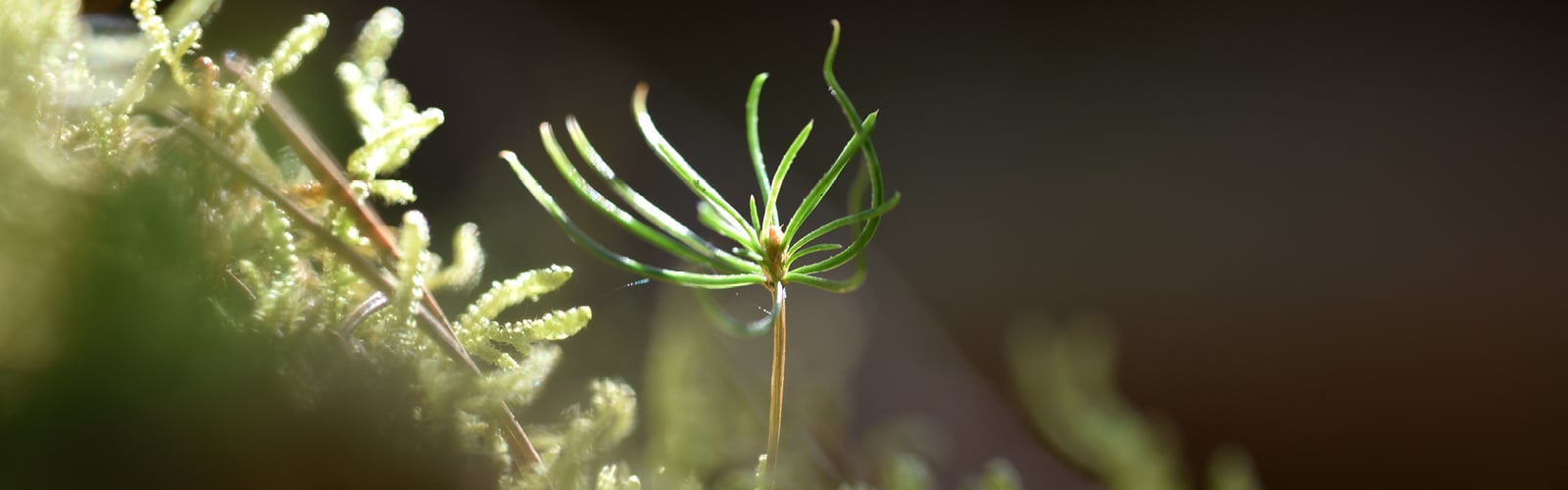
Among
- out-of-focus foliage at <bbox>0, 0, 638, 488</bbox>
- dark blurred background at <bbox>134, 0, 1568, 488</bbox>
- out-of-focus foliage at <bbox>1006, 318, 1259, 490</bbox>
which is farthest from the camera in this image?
dark blurred background at <bbox>134, 0, 1568, 488</bbox>

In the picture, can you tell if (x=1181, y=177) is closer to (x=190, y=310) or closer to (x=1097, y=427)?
(x=1097, y=427)

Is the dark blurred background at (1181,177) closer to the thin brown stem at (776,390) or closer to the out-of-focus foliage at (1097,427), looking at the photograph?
the out-of-focus foliage at (1097,427)

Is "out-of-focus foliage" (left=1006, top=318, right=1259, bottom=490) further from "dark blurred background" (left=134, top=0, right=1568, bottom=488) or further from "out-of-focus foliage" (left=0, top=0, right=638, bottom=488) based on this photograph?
"dark blurred background" (left=134, top=0, right=1568, bottom=488)

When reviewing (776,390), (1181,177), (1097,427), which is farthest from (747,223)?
(1181,177)

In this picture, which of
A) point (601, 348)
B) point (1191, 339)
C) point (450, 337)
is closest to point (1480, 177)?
point (1191, 339)

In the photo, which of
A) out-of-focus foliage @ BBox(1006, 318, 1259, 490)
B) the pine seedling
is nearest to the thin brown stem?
the pine seedling

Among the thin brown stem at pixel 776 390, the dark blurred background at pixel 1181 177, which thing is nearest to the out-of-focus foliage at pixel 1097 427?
the thin brown stem at pixel 776 390
